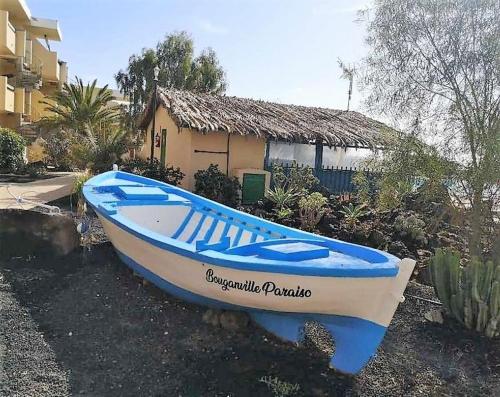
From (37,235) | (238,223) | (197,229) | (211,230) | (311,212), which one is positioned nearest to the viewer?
(238,223)

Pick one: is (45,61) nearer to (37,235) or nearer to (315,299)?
(37,235)

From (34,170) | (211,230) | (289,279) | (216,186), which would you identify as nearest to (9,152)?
(34,170)

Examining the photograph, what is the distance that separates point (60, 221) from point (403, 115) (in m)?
5.74

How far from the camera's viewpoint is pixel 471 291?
493 cm

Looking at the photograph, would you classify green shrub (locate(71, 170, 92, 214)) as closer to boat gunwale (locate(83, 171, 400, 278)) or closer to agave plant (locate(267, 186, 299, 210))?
boat gunwale (locate(83, 171, 400, 278))

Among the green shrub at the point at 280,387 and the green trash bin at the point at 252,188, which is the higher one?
the green trash bin at the point at 252,188

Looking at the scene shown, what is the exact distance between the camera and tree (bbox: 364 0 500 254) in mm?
5266

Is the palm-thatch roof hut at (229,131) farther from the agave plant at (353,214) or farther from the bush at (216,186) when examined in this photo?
the agave plant at (353,214)

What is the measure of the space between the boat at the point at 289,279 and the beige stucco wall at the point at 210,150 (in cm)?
735

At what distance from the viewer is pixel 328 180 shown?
14898mm

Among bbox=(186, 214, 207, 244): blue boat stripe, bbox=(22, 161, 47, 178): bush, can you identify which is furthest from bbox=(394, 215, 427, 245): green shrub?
bbox=(22, 161, 47, 178): bush

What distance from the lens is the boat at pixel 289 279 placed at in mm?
3797

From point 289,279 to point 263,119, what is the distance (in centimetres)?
1080

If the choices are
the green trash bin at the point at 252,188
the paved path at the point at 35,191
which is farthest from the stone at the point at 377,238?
the paved path at the point at 35,191
